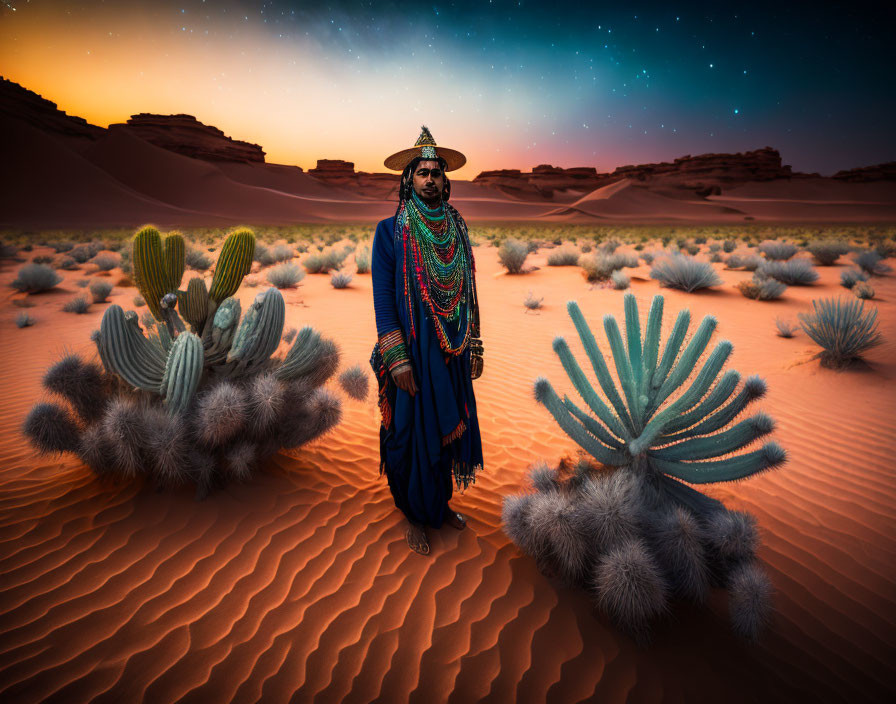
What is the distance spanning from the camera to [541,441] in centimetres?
467

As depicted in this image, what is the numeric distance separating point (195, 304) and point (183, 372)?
2.91ft

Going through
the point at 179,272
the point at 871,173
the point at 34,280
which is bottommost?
the point at 34,280

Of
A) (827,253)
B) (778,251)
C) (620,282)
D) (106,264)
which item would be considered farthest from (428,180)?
(778,251)

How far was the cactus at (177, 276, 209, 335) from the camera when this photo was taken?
368cm

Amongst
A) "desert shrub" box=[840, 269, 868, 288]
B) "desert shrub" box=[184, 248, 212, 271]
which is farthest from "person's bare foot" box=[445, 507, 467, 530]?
"desert shrub" box=[184, 248, 212, 271]

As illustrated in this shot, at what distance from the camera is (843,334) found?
229 inches

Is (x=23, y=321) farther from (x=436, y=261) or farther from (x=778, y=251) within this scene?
(x=778, y=251)

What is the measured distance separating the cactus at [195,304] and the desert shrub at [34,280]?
34.9 feet

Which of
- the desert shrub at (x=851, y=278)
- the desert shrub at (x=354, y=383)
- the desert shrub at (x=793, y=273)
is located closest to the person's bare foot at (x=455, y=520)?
the desert shrub at (x=354, y=383)

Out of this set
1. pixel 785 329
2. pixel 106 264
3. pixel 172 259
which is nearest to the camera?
pixel 172 259

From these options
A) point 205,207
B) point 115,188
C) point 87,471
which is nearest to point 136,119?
point 205,207

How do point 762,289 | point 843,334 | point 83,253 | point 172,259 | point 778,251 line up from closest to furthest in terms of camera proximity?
point 172,259, point 843,334, point 762,289, point 778,251, point 83,253

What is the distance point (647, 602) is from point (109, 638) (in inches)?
110

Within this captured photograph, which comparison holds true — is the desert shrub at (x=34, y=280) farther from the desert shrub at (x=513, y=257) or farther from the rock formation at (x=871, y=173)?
the rock formation at (x=871, y=173)
